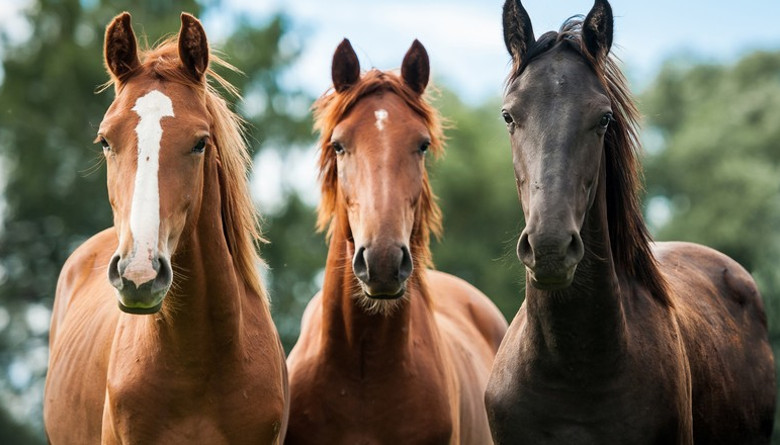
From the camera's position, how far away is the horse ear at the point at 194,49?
480cm

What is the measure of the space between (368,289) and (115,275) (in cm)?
131

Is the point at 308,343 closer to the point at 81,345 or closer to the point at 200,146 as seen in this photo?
the point at 81,345

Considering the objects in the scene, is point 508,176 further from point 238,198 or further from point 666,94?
point 238,198

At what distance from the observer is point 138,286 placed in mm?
3947

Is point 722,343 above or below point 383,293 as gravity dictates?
below

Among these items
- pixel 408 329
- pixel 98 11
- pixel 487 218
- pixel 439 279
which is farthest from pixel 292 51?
pixel 408 329

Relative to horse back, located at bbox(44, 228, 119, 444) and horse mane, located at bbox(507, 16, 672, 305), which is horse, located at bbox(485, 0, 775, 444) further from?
horse back, located at bbox(44, 228, 119, 444)

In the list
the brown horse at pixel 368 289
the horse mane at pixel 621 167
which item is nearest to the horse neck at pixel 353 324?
the brown horse at pixel 368 289

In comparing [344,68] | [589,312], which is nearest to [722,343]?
[589,312]

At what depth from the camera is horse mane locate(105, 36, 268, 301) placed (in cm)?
476

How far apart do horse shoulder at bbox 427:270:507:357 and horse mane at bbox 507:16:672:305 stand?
2.98 meters

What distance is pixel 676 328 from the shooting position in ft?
16.0

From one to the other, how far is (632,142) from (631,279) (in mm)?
670

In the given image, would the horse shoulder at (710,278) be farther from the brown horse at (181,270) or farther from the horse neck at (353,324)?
the brown horse at (181,270)
